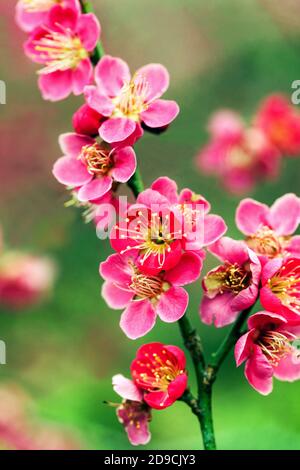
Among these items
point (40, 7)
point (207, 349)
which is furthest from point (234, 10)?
point (40, 7)

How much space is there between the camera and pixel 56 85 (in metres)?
0.52

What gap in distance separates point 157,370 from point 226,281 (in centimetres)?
7

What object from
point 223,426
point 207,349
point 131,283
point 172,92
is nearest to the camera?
point 131,283

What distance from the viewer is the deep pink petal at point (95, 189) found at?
17.3 inches

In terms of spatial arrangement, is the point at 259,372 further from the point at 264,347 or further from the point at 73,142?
the point at 73,142

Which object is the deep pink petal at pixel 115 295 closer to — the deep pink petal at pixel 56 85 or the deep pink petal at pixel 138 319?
the deep pink petal at pixel 138 319

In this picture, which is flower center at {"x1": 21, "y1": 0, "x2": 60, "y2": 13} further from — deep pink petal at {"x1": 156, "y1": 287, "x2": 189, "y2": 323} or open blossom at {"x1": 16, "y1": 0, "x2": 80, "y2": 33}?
deep pink petal at {"x1": 156, "y1": 287, "x2": 189, "y2": 323}

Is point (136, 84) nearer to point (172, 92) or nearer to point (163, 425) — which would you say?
point (163, 425)

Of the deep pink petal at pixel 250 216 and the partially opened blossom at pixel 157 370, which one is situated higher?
the deep pink petal at pixel 250 216

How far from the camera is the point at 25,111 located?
1.48 metres

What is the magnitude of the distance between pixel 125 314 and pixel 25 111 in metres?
1.09

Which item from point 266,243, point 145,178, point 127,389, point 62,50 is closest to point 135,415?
point 127,389

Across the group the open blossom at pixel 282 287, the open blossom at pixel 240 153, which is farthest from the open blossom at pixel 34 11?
the open blossom at pixel 240 153

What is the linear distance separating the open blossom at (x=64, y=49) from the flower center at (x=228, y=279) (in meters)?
0.15
